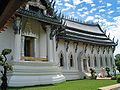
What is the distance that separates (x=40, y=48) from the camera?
16.0m

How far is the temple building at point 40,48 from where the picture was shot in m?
13.0

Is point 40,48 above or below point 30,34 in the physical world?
below

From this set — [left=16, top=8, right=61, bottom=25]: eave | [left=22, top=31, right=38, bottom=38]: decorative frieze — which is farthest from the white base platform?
[left=16, top=8, right=61, bottom=25]: eave

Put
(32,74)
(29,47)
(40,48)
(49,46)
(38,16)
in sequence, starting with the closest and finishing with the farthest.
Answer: (32,74) < (38,16) < (29,47) < (49,46) < (40,48)

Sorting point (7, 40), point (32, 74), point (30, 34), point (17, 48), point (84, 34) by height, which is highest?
point (84, 34)

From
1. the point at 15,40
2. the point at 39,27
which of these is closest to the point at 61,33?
the point at 39,27

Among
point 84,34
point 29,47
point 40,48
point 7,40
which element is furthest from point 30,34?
point 84,34

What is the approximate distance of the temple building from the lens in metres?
13.0

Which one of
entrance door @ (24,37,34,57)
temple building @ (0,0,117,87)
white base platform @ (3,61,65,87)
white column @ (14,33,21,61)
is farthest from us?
entrance door @ (24,37,34,57)

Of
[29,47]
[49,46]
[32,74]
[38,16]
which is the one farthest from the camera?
[49,46]

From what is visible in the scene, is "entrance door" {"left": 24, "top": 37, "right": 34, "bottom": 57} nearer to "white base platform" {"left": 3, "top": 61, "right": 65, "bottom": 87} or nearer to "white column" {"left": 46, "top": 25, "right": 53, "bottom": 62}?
"white column" {"left": 46, "top": 25, "right": 53, "bottom": 62}

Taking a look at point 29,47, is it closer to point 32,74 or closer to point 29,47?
point 29,47

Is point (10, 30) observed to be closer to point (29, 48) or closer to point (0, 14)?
point (29, 48)

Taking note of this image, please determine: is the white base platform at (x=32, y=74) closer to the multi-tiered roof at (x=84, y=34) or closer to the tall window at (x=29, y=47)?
the tall window at (x=29, y=47)
